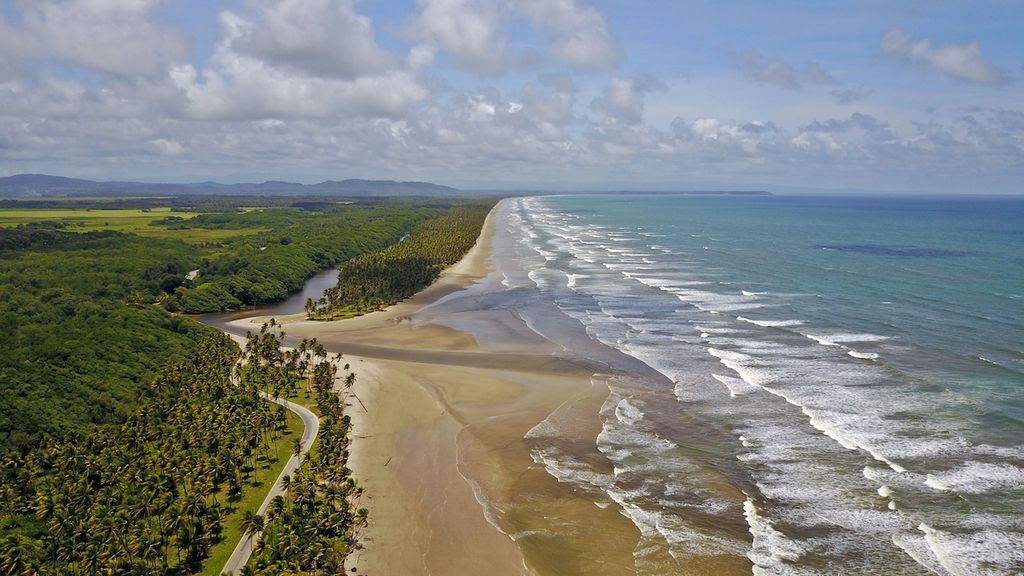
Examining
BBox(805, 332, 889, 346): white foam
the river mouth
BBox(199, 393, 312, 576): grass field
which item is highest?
BBox(805, 332, 889, 346): white foam

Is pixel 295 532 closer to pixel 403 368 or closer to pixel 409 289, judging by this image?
pixel 403 368

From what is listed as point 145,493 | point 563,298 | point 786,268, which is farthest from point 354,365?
point 786,268

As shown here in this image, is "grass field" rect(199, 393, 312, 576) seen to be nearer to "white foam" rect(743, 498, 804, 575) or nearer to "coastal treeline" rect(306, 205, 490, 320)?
"white foam" rect(743, 498, 804, 575)

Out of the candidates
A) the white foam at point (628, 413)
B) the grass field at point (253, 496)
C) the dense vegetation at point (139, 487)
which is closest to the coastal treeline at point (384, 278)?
the grass field at point (253, 496)

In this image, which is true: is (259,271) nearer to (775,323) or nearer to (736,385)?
(775,323)

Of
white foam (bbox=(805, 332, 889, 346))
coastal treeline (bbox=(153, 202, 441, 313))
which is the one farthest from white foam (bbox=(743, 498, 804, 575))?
coastal treeline (bbox=(153, 202, 441, 313))

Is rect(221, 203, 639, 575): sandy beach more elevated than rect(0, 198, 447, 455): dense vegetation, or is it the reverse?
rect(0, 198, 447, 455): dense vegetation

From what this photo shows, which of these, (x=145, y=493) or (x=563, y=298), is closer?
(x=145, y=493)

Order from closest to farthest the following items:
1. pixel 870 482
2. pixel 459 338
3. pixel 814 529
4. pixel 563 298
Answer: pixel 814 529 → pixel 870 482 → pixel 459 338 → pixel 563 298
